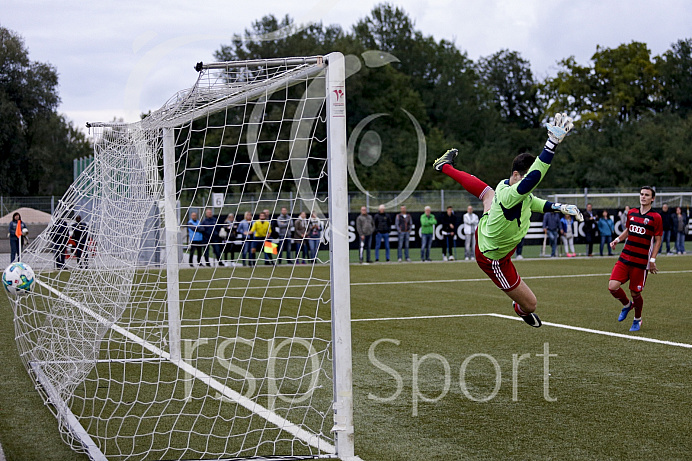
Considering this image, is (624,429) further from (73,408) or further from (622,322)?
(622,322)

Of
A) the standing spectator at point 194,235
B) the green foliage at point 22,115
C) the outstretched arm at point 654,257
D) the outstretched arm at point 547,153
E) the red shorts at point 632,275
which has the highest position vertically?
the green foliage at point 22,115

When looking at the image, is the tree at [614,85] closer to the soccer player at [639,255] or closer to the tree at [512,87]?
the tree at [512,87]

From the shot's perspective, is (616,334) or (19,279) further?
(616,334)

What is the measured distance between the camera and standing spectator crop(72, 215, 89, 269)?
7.74 meters

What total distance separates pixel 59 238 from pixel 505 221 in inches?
181

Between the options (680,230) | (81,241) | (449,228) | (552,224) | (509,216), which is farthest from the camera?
(680,230)

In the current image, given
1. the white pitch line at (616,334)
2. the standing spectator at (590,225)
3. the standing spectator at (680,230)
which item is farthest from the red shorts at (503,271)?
the standing spectator at (680,230)

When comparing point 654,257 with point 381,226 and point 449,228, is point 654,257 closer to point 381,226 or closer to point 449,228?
point 381,226

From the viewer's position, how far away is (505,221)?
7355 millimetres

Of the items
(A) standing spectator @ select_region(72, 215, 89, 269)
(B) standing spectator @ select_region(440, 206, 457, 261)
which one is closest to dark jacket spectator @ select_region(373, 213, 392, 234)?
(B) standing spectator @ select_region(440, 206, 457, 261)

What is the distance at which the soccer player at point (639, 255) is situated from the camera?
10.2m

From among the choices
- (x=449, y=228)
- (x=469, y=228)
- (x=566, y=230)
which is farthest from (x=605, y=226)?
(x=449, y=228)

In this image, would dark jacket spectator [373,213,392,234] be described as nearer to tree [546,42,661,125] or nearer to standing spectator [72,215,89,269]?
standing spectator [72,215,89,269]

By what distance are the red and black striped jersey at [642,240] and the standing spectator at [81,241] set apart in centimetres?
725
